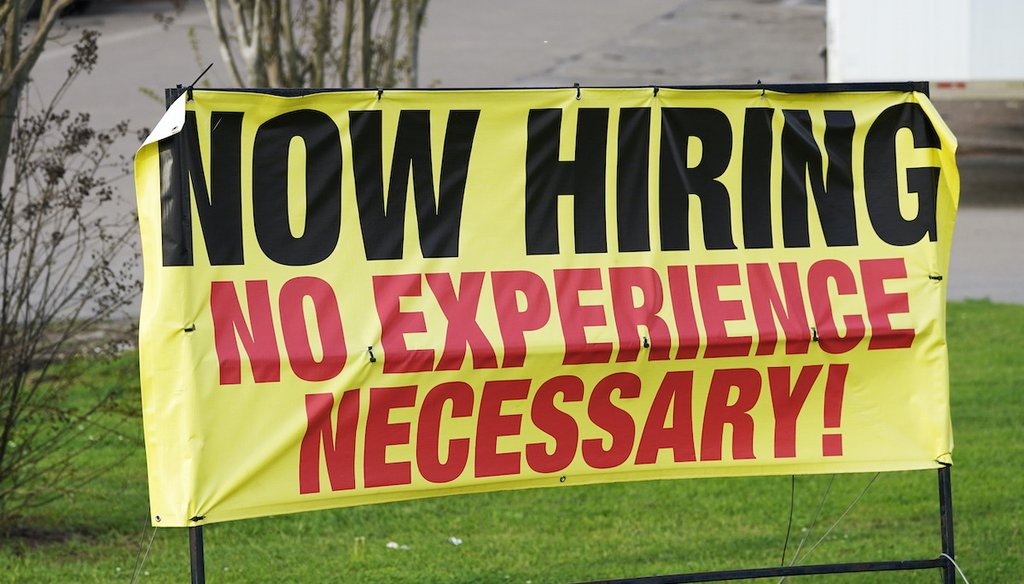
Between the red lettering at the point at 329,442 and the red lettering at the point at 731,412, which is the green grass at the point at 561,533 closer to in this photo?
the red lettering at the point at 731,412

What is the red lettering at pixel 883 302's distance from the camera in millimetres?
5039

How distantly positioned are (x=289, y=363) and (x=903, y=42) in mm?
15410

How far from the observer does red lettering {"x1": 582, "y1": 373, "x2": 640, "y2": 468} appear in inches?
191

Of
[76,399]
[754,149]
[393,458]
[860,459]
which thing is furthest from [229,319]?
[76,399]

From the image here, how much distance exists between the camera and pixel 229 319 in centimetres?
446

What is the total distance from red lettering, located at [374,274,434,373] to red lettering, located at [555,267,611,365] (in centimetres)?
48

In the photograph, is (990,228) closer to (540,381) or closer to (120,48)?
(540,381)

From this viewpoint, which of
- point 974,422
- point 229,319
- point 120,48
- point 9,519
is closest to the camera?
point 229,319

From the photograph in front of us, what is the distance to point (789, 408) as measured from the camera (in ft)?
16.5

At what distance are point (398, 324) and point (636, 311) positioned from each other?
84 cm

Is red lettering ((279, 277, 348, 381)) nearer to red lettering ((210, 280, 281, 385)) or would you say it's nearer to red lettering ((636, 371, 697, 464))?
red lettering ((210, 280, 281, 385))

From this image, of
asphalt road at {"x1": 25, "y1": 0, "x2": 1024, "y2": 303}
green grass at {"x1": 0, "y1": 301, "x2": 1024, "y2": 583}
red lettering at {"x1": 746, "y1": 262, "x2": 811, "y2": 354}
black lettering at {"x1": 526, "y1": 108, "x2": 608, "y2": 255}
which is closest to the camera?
black lettering at {"x1": 526, "y1": 108, "x2": 608, "y2": 255}

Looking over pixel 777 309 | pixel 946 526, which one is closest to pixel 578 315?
pixel 777 309

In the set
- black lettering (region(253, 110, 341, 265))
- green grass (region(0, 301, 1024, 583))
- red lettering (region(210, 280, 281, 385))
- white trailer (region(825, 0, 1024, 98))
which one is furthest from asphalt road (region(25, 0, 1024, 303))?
red lettering (region(210, 280, 281, 385))
